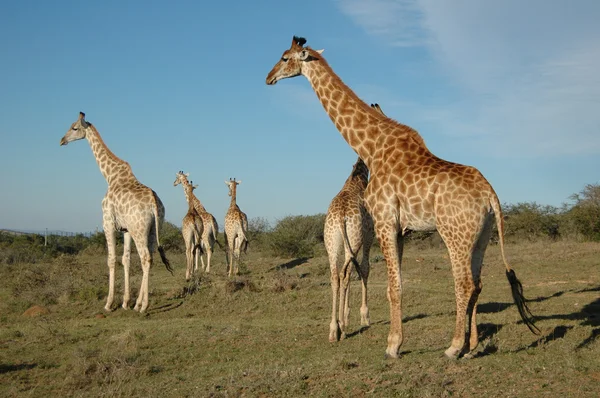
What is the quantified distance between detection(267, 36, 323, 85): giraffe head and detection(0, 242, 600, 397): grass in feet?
13.0

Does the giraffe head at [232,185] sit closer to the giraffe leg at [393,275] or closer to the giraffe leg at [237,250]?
the giraffe leg at [237,250]

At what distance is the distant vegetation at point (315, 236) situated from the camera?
2652 centimetres

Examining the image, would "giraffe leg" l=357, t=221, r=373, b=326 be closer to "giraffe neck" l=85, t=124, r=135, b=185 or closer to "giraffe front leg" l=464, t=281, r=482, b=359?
"giraffe front leg" l=464, t=281, r=482, b=359

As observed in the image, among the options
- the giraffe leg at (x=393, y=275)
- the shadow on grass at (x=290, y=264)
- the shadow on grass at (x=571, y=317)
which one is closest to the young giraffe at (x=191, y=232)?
the shadow on grass at (x=290, y=264)

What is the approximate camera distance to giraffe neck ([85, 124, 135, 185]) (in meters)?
12.6

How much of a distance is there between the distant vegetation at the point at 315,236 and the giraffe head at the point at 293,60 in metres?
16.3

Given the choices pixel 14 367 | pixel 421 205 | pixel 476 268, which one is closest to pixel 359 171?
pixel 421 205

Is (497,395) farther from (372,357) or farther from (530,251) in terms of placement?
(530,251)

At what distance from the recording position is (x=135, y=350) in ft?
27.4

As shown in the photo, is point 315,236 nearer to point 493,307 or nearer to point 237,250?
point 237,250

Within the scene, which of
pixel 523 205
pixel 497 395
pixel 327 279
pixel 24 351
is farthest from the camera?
pixel 523 205

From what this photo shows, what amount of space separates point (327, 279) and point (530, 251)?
8874 millimetres

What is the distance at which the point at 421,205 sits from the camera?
7074 mm

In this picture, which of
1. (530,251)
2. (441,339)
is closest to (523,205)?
(530,251)
